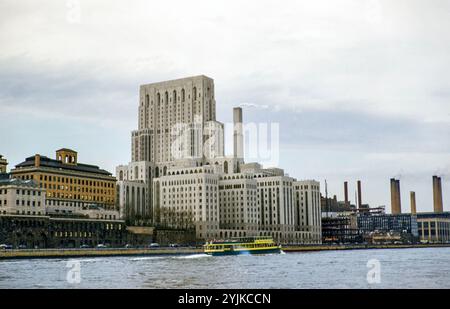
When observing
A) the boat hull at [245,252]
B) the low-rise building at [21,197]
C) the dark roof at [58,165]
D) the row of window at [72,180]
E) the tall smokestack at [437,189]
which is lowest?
the boat hull at [245,252]

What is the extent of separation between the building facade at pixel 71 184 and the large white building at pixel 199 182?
4.91 meters

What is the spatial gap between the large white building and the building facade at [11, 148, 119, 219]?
4912 millimetres

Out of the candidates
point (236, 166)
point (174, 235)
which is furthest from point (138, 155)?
point (174, 235)

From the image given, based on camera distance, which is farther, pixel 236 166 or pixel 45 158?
pixel 236 166

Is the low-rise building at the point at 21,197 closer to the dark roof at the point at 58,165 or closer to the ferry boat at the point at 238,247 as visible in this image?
the dark roof at the point at 58,165

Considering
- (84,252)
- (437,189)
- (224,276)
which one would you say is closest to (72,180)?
(84,252)

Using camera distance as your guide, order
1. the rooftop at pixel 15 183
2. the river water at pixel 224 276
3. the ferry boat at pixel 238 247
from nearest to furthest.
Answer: the river water at pixel 224 276 → the rooftop at pixel 15 183 → the ferry boat at pixel 238 247

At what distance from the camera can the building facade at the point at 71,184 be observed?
63825 millimetres

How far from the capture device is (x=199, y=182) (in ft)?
255

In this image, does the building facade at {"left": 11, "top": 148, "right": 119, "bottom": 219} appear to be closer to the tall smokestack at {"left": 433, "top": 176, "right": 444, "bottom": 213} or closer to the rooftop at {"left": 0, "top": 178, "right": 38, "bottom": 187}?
the rooftop at {"left": 0, "top": 178, "right": 38, "bottom": 187}

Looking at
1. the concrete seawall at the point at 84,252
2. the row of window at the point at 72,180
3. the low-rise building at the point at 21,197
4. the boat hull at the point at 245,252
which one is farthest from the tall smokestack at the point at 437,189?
the row of window at the point at 72,180
